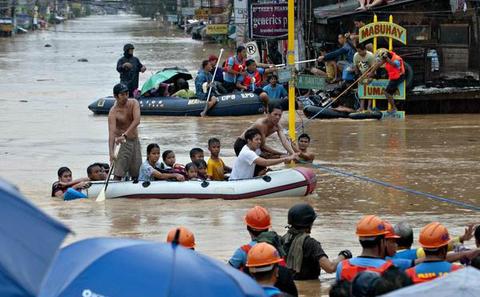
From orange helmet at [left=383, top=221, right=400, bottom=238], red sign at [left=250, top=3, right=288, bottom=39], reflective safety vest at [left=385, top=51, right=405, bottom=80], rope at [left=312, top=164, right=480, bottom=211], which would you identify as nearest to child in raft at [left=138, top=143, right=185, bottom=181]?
rope at [left=312, top=164, right=480, bottom=211]

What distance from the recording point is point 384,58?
24.1 meters

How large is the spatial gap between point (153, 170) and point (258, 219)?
6870 millimetres

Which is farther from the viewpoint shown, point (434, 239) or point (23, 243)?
point (434, 239)

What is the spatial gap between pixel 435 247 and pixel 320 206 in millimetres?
7208

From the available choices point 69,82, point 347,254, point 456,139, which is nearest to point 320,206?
point 347,254

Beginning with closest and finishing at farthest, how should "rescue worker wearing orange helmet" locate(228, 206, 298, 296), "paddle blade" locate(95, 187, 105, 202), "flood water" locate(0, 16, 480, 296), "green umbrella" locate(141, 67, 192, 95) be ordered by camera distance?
1. "rescue worker wearing orange helmet" locate(228, 206, 298, 296)
2. "flood water" locate(0, 16, 480, 296)
3. "paddle blade" locate(95, 187, 105, 202)
4. "green umbrella" locate(141, 67, 192, 95)

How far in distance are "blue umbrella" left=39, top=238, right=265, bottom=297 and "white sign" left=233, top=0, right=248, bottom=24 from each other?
3490cm

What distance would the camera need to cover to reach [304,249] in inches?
371

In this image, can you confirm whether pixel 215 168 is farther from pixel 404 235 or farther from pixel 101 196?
pixel 404 235

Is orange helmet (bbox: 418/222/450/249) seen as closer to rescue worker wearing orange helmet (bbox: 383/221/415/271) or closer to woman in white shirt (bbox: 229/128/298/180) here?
rescue worker wearing orange helmet (bbox: 383/221/415/271)

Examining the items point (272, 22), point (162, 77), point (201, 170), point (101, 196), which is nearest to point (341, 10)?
point (162, 77)

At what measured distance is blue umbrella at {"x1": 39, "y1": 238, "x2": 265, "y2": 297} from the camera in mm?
5312

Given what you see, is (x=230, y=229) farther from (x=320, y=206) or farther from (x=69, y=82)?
(x=69, y=82)

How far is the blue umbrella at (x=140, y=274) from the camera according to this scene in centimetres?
531
